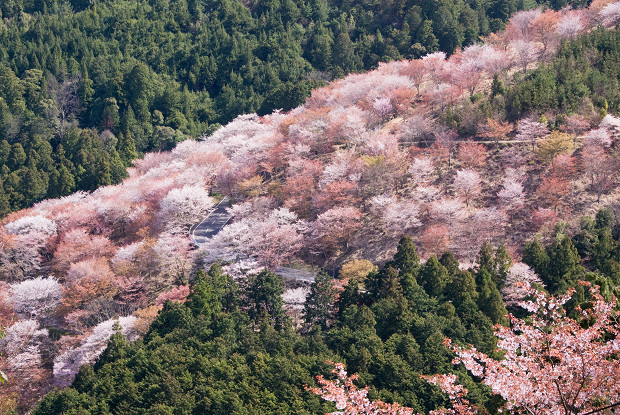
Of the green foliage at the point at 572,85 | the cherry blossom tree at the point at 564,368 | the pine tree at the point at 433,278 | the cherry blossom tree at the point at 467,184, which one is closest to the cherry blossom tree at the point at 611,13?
the green foliage at the point at 572,85

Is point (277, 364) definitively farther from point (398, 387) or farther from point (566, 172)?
point (566, 172)

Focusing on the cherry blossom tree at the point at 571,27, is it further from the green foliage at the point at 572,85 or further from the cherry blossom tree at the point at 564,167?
the cherry blossom tree at the point at 564,167

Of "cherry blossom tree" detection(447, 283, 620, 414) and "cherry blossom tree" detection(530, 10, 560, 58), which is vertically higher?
"cherry blossom tree" detection(447, 283, 620, 414)

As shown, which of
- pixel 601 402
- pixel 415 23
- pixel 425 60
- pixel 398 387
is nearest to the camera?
pixel 601 402

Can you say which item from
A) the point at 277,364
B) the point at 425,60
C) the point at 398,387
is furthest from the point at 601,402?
the point at 425,60

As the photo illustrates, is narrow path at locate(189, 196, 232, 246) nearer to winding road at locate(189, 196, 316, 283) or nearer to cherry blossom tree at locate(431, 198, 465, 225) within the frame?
winding road at locate(189, 196, 316, 283)

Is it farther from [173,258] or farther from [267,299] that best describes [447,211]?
[173,258]

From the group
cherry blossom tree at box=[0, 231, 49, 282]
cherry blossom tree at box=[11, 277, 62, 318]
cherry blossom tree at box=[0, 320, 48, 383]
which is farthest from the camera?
cherry blossom tree at box=[0, 231, 49, 282]

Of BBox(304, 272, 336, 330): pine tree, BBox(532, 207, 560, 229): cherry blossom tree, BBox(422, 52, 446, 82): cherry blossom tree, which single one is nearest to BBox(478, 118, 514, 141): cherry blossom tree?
BBox(532, 207, 560, 229): cherry blossom tree
